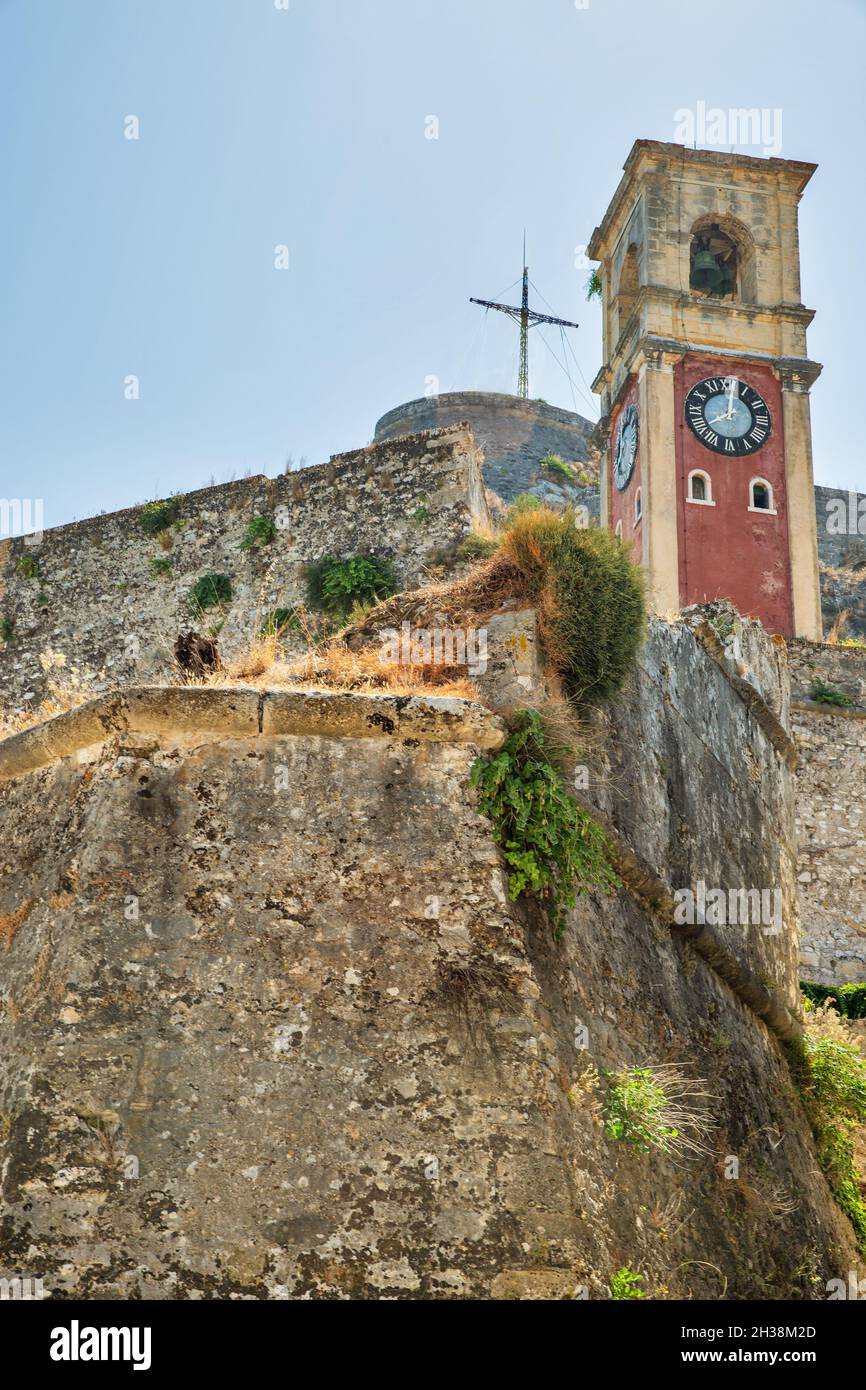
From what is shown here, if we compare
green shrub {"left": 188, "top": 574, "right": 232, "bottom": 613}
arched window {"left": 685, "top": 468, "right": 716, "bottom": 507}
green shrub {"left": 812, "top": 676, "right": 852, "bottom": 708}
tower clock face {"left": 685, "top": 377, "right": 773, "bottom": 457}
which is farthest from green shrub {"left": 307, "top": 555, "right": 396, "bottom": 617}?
tower clock face {"left": 685, "top": 377, "right": 773, "bottom": 457}

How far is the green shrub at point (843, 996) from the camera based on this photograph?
59.8 feet

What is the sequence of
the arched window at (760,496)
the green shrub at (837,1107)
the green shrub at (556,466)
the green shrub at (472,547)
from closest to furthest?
the green shrub at (837,1107)
the green shrub at (472,547)
the green shrub at (556,466)
the arched window at (760,496)

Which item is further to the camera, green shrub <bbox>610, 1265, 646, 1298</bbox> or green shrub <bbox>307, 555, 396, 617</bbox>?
green shrub <bbox>307, 555, 396, 617</bbox>

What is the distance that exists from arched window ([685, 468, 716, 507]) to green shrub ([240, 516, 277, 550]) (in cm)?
1833

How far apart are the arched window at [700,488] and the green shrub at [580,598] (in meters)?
23.2

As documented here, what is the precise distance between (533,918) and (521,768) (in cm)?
80

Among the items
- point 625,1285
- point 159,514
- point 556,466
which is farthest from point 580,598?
point 556,466

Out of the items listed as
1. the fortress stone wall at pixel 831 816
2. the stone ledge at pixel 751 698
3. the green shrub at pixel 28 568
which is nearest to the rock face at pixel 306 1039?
the stone ledge at pixel 751 698

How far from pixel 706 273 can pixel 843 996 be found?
870 inches

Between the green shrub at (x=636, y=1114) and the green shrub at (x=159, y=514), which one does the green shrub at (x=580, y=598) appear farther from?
the green shrub at (x=159, y=514)

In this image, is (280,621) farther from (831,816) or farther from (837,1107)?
(831,816)

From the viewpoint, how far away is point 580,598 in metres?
8.80

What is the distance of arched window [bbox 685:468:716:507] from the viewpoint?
3183 cm

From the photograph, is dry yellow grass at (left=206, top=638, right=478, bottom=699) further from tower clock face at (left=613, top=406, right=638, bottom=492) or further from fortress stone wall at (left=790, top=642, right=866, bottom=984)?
tower clock face at (left=613, top=406, right=638, bottom=492)
